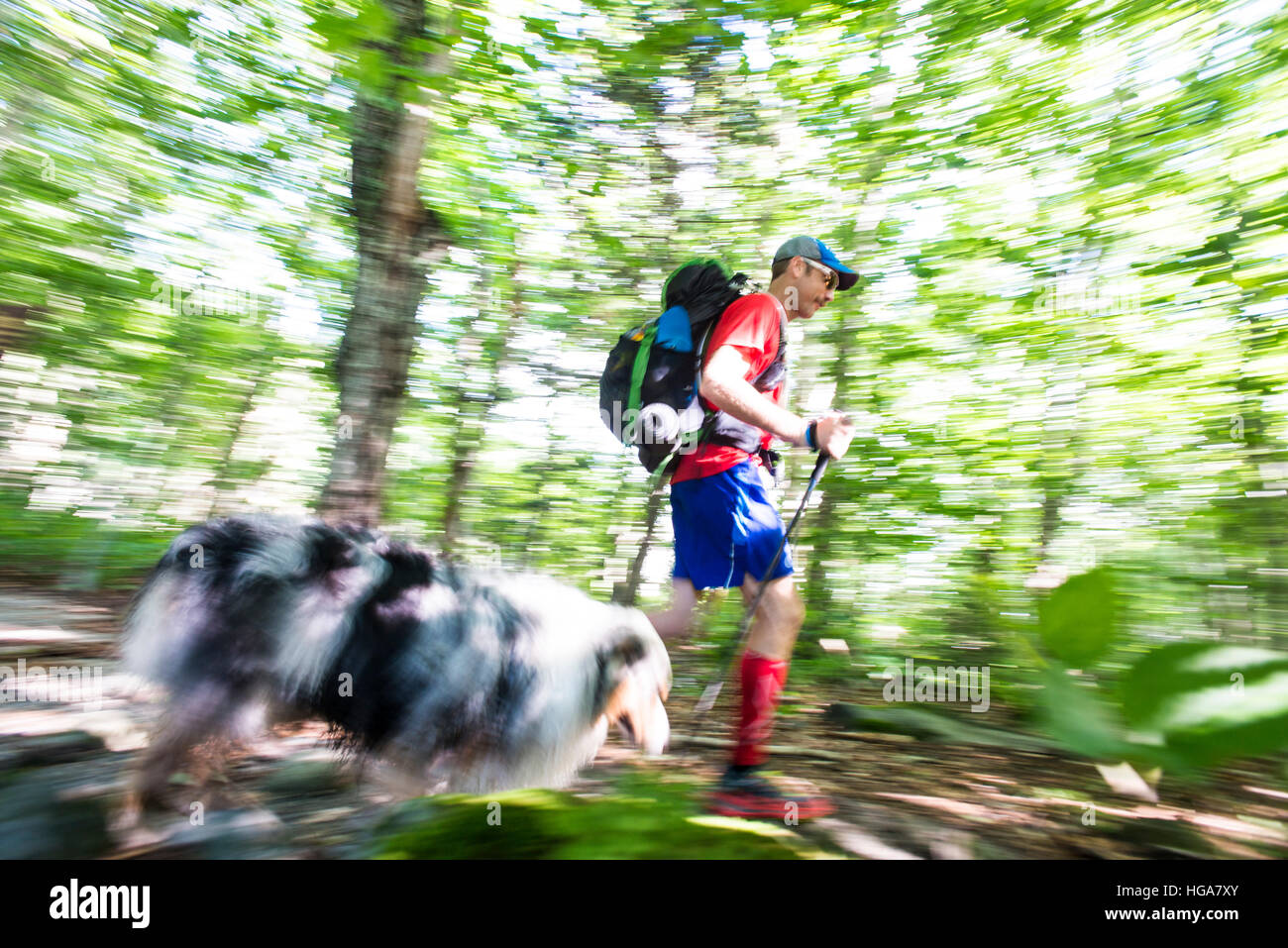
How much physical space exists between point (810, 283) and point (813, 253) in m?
0.13

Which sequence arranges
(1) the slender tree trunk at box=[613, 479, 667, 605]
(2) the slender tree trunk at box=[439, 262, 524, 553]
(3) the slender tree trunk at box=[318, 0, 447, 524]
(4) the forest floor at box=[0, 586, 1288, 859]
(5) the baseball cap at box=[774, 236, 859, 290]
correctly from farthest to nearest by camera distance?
(1) the slender tree trunk at box=[613, 479, 667, 605] < (2) the slender tree trunk at box=[439, 262, 524, 553] < (3) the slender tree trunk at box=[318, 0, 447, 524] < (5) the baseball cap at box=[774, 236, 859, 290] < (4) the forest floor at box=[0, 586, 1288, 859]

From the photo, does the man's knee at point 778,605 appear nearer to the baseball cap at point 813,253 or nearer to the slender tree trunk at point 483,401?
the baseball cap at point 813,253

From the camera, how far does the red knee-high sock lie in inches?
95.3

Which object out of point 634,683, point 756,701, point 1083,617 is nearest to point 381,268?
point 634,683

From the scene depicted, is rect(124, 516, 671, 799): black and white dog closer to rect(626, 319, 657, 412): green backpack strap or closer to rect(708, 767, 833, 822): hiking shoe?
rect(708, 767, 833, 822): hiking shoe

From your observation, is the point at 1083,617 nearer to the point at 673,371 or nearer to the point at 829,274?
the point at 829,274

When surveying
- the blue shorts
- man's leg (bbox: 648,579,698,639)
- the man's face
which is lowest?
man's leg (bbox: 648,579,698,639)

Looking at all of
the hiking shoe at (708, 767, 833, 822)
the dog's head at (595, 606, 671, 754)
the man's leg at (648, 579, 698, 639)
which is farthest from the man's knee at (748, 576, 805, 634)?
the hiking shoe at (708, 767, 833, 822)

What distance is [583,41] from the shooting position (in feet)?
12.3

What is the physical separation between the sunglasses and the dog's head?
5.33ft

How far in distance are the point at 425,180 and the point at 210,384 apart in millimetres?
4290

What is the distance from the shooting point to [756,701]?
243cm

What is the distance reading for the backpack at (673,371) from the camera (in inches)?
98.0

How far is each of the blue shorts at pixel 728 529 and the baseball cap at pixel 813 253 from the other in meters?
0.90
